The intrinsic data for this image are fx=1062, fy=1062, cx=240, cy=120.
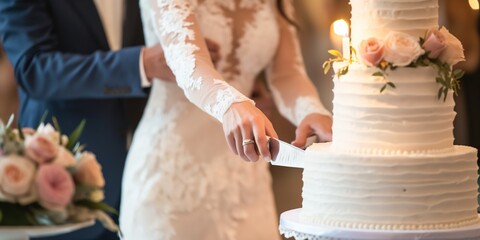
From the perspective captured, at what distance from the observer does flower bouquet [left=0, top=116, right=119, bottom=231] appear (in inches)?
102

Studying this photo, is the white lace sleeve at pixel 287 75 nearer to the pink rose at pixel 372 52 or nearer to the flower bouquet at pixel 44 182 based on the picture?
the pink rose at pixel 372 52

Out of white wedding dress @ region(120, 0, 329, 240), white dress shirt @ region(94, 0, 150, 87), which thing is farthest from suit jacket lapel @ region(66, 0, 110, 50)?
white dress shirt @ region(94, 0, 150, 87)

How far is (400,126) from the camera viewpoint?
3.12 m

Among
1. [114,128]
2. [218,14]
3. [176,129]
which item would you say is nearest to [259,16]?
[218,14]

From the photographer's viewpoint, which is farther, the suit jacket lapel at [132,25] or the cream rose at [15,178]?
the suit jacket lapel at [132,25]

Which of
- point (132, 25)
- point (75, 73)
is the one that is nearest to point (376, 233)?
point (75, 73)

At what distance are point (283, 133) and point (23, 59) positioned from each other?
4.64m

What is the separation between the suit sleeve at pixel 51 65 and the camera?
14.2 feet

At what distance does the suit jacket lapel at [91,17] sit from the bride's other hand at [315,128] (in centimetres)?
110

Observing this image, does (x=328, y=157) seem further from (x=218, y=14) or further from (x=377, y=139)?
(x=218, y=14)

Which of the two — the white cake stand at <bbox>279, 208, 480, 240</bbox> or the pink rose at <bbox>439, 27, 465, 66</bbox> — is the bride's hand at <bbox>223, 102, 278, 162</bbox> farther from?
the pink rose at <bbox>439, 27, 465, 66</bbox>

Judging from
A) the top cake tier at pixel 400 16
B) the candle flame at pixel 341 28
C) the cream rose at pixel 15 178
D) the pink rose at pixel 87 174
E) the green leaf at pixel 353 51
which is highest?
the top cake tier at pixel 400 16

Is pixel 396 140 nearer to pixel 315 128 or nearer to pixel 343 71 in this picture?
pixel 343 71

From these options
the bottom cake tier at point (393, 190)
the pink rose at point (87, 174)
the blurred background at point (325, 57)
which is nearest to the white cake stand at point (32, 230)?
the pink rose at point (87, 174)
